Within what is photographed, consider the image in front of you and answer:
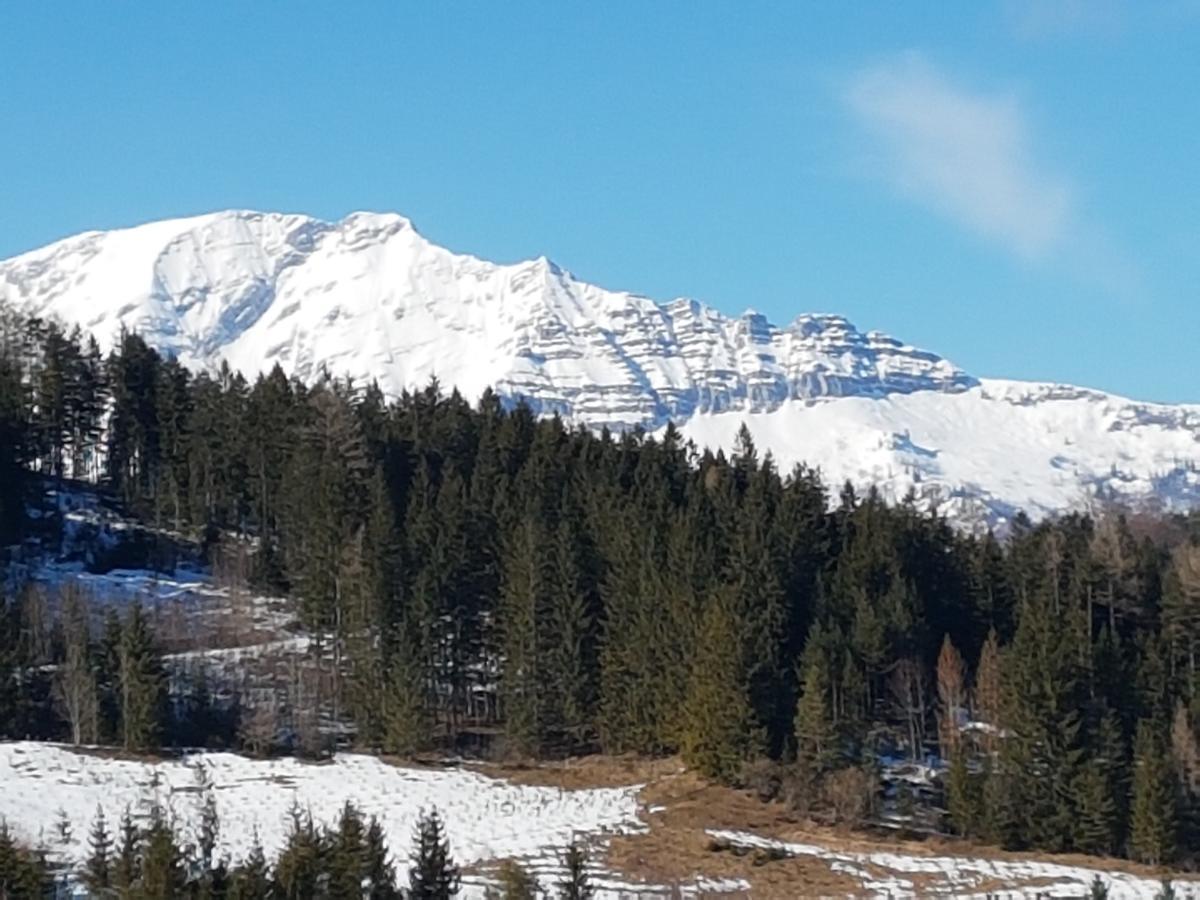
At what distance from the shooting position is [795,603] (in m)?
78.3

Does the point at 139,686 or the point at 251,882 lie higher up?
the point at 139,686

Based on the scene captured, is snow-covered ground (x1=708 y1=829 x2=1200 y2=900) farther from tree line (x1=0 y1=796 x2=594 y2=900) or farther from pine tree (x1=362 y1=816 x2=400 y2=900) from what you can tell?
pine tree (x1=362 y1=816 x2=400 y2=900)

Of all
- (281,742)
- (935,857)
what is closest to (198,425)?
(281,742)

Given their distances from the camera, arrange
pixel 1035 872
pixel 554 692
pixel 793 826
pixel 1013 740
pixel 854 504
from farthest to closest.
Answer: pixel 854 504 < pixel 554 692 < pixel 1013 740 < pixel 793 826 < pixel 1035 872

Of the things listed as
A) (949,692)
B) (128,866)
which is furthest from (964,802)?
(128,866)

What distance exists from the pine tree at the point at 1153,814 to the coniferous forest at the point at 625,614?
14cm

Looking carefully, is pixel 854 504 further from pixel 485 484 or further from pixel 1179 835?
pixel 1179 835

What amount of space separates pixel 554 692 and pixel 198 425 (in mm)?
33340

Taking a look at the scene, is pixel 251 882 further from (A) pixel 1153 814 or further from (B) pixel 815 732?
(A) pixel 1153 814

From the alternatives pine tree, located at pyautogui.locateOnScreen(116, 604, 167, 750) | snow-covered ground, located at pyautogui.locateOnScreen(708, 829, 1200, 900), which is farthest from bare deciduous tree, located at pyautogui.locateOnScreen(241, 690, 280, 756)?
snow-covered ground, located at pyautogui.locateOnScreen(708, 829, 1200, 900)

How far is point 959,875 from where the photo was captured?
53219 millimetres

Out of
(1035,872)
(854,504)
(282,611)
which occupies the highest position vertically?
(854,504)

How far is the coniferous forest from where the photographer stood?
65875 millimetres

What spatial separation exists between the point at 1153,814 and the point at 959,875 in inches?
412
